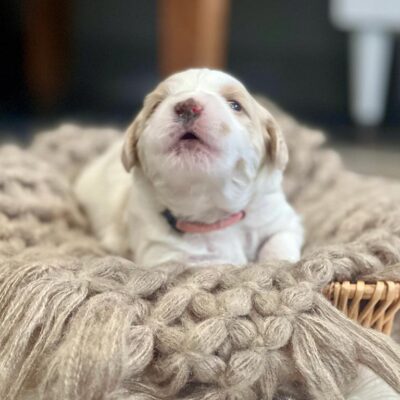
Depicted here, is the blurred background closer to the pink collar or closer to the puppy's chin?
the pink collar

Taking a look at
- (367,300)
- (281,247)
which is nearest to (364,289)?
(367,300)

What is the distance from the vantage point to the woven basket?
0.86m

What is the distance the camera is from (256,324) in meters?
0.77

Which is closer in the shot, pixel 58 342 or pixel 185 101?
pixel 58 342

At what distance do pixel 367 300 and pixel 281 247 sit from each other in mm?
203

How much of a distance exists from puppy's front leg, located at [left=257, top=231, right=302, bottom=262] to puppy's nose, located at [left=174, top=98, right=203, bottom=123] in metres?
0.26

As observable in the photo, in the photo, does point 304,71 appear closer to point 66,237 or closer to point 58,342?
point 66,237

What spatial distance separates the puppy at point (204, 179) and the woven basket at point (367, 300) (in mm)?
185

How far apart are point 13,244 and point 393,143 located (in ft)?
5.49

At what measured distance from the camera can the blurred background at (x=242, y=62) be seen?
7.81ft

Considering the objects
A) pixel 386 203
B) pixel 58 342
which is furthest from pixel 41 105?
pixel 58 342

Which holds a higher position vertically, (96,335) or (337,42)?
(96,335)

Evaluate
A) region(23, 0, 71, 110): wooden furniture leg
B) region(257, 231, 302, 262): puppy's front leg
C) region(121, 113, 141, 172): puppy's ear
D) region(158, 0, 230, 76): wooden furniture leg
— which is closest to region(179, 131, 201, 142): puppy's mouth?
region(121, 113, 141, 172): puppy's ear

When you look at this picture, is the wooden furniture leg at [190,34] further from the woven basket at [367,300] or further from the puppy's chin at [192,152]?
the woven basket at [367,300]
